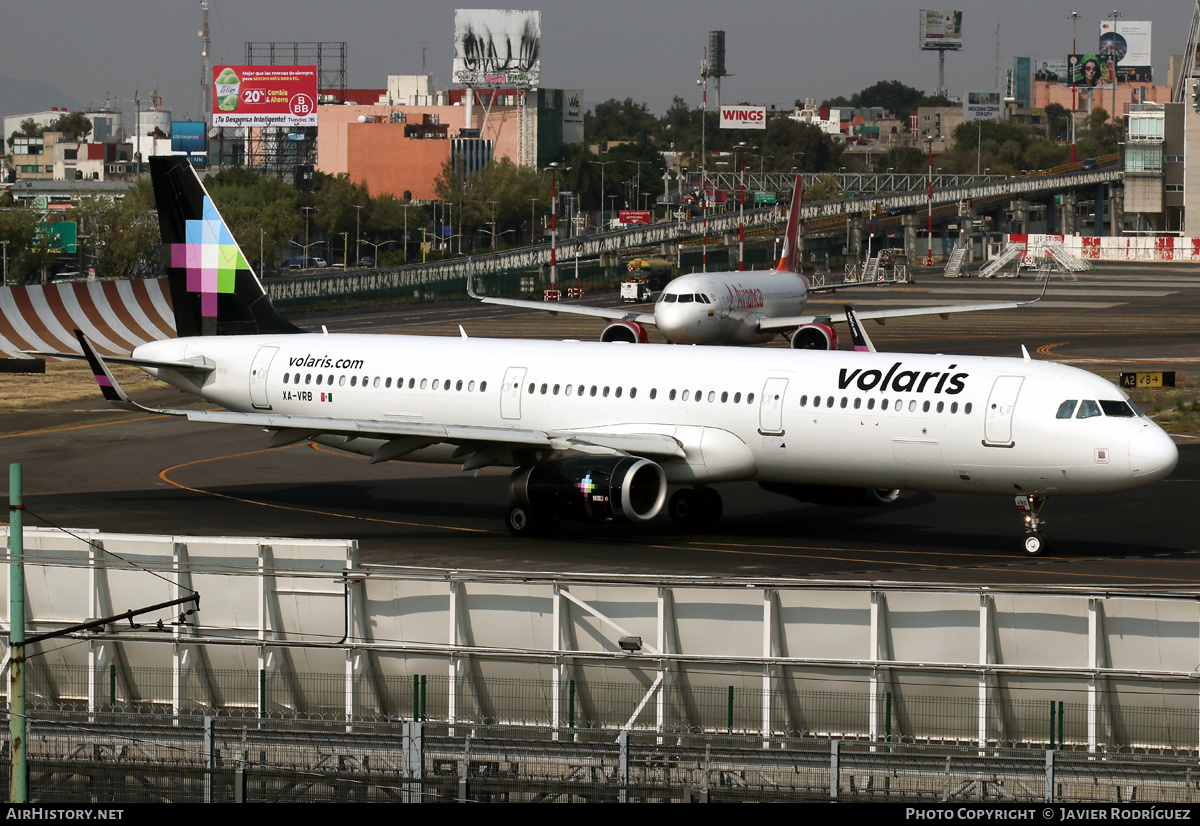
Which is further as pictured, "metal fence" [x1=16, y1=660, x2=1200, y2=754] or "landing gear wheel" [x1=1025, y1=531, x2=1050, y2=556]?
"landing gear wheel" [x1=1025, y1=531, x2=1050, y2=556]

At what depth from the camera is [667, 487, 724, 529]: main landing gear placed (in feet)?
132

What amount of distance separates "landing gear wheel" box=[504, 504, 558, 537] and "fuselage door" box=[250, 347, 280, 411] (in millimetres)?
9679

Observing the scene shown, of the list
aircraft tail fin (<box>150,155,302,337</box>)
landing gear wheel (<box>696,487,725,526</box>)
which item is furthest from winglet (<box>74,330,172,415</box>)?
landing gear wheel (<box>696,487,725,526</box>)

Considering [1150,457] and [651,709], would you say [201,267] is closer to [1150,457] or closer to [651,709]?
[1150,457]

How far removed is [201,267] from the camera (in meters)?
47.4

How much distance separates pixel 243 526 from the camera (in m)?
39.9

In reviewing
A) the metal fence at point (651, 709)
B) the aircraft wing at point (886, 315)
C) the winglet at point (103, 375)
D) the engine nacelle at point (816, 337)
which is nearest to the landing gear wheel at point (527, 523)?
the winglet at point (103, 375)

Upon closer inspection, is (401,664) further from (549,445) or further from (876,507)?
(876,507)

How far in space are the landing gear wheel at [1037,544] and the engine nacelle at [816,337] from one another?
38.1 m

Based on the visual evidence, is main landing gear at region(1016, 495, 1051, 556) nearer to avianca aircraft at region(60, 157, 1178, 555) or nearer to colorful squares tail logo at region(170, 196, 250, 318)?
avianca aircraft at region(60, 157, 1178, 555)

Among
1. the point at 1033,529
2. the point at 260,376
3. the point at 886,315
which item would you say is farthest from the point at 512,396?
the point at 886,315

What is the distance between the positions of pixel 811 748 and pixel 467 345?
24644 millimetres

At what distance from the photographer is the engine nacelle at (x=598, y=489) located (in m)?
35.9
